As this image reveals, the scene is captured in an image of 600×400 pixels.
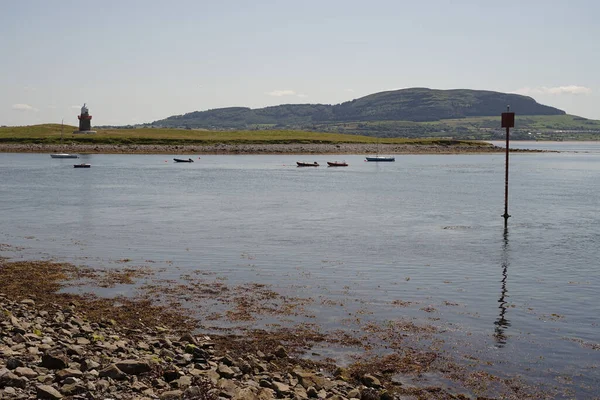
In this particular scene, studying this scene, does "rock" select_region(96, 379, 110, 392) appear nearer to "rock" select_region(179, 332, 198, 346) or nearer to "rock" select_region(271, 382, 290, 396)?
"rock" select_region(271, 382, 290, 396)

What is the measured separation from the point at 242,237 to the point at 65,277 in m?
13.9

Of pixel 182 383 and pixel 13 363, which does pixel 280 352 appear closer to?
pixel 182 383

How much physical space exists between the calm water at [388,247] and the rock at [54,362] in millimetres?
9147

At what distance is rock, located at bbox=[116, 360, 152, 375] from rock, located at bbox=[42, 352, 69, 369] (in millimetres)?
1161

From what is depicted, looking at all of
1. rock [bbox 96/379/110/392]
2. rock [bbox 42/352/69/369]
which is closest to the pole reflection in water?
rock [bbox 96/379/110/392]

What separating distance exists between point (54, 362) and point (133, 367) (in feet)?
5.61

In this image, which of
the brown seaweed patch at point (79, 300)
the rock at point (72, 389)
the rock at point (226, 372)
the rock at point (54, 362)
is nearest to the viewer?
the rock at point (72, 389)

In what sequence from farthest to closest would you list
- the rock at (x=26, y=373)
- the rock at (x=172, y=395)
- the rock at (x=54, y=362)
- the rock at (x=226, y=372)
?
the rock at (x=226, y=372) → the rock at (x=54, y=362) → the rock at (x=26, y=373) → the rock at (x=172, y=395)

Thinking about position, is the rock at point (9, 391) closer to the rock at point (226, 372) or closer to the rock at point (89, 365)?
the rock at point (89, 365)

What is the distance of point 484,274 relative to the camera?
97.8 ft

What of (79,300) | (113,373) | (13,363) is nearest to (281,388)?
(113,373)

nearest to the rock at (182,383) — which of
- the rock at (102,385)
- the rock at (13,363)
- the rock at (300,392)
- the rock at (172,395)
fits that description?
the rock at (172,395)

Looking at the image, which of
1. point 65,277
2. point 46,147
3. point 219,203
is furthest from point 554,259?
point 46,147

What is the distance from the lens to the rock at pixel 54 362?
1416cm
